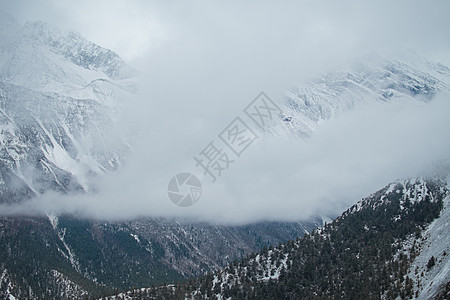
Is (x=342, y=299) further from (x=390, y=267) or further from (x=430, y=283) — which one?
(x=430, y=283)

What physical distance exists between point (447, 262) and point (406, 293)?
18.8 meters

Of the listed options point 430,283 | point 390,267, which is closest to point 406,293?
point 430,283

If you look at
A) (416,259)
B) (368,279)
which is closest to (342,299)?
(368,279)

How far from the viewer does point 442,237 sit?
19725 cm

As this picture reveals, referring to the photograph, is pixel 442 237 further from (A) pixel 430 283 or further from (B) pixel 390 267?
(A) pixel 430 283

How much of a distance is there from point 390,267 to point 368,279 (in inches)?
431

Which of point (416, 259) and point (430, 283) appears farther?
point (416, 259)

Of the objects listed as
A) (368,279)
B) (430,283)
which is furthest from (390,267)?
(430,283)

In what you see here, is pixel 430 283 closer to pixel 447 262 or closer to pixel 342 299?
pixel 447 262

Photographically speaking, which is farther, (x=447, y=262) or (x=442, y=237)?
(x=442, y=237)

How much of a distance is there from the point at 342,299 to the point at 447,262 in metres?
51.2

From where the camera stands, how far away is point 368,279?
19938 centimetres

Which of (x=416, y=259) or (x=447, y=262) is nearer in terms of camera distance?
(x=447, y=262)

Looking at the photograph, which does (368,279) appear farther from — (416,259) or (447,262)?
(447,262)
